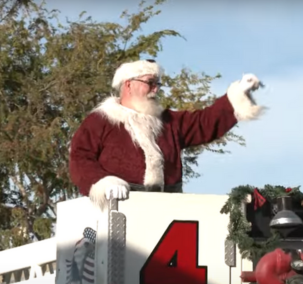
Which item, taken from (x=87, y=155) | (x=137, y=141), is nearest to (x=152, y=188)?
(x=137, y=141)

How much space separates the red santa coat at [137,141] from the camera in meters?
4.81

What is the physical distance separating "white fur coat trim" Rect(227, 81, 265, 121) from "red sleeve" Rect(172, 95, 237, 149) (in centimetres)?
9

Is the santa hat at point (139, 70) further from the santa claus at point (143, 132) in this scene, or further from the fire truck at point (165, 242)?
the fire truck at point (165, 242)

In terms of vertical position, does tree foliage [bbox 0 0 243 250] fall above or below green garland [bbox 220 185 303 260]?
above

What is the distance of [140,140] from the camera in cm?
487

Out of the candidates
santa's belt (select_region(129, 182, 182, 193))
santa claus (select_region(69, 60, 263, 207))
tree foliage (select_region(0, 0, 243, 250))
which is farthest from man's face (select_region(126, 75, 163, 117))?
tree foliage (select_region(0, 0, 243, 250))

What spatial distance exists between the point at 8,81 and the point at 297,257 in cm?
953

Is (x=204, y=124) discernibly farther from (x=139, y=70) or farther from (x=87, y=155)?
(x=87, y=155)

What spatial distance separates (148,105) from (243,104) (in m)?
0.48

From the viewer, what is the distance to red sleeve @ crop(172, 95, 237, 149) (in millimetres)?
5059

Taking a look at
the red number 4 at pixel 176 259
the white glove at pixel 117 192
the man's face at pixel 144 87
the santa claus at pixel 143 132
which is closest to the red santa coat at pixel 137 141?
the santa claus at pixel 143 132

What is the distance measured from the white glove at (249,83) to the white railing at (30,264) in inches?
64.1

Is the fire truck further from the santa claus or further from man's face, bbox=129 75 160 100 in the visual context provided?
man's face, bbox=129 75 160 100

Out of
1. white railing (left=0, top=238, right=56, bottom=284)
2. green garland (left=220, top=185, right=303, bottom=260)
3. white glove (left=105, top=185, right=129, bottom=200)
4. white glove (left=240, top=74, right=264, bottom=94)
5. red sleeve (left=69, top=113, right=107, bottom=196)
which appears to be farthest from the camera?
white railing (left=0, top=238, right=56, bottom=284)
